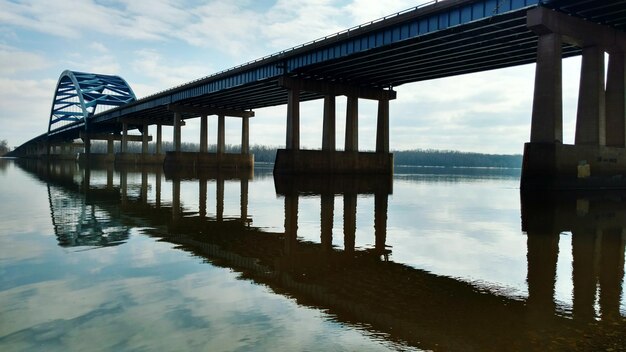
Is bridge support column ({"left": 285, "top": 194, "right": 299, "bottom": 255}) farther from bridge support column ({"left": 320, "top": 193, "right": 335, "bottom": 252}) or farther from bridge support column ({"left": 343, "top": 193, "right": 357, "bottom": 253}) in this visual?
bridge support column ({"left": 343, "top": 193, "right": 357, "bottom": 253})

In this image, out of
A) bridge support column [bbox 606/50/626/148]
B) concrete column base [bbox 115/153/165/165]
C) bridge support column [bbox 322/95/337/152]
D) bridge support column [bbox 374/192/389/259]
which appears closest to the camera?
bridge support column [bbox 374/192/389/259]

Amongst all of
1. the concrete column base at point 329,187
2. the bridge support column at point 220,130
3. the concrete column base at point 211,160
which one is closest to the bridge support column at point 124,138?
the bridge support column at point 220,130

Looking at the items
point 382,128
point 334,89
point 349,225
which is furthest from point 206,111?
point 349,225

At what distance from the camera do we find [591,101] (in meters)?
40.4

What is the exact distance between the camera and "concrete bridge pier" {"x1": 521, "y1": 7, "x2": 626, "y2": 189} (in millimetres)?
34969

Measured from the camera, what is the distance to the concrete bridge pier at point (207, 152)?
9206 centimetres

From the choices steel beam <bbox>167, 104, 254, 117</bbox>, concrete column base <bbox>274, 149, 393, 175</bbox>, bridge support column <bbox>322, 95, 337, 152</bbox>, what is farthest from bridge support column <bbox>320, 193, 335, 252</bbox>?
steel beam <bbox>167, 104, 254, 117</bbox>

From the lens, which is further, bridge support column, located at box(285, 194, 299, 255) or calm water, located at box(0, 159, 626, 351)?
bridge support column, located at box(285, 194, 299, 255)

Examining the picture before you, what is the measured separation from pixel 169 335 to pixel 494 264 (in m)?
7.99

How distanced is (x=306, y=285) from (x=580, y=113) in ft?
135

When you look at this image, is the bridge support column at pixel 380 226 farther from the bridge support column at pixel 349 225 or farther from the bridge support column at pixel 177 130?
the bridge support column at pixel 177 130

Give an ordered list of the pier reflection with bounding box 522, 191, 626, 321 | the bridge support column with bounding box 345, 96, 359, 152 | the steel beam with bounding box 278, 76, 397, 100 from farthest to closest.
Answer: the bridge support column with bounding box 345, 96, 359, 152
the steel beam with bounding box 278, 76, 397, 100
the pier reflection with bounding box 522, 191, 626, 321

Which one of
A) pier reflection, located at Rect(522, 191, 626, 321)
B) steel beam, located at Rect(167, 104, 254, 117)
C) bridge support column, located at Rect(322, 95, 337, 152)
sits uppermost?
steel beam, located at Rect(167, 104, 254, 117)

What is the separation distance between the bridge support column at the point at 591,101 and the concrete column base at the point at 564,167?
1.85 metres
